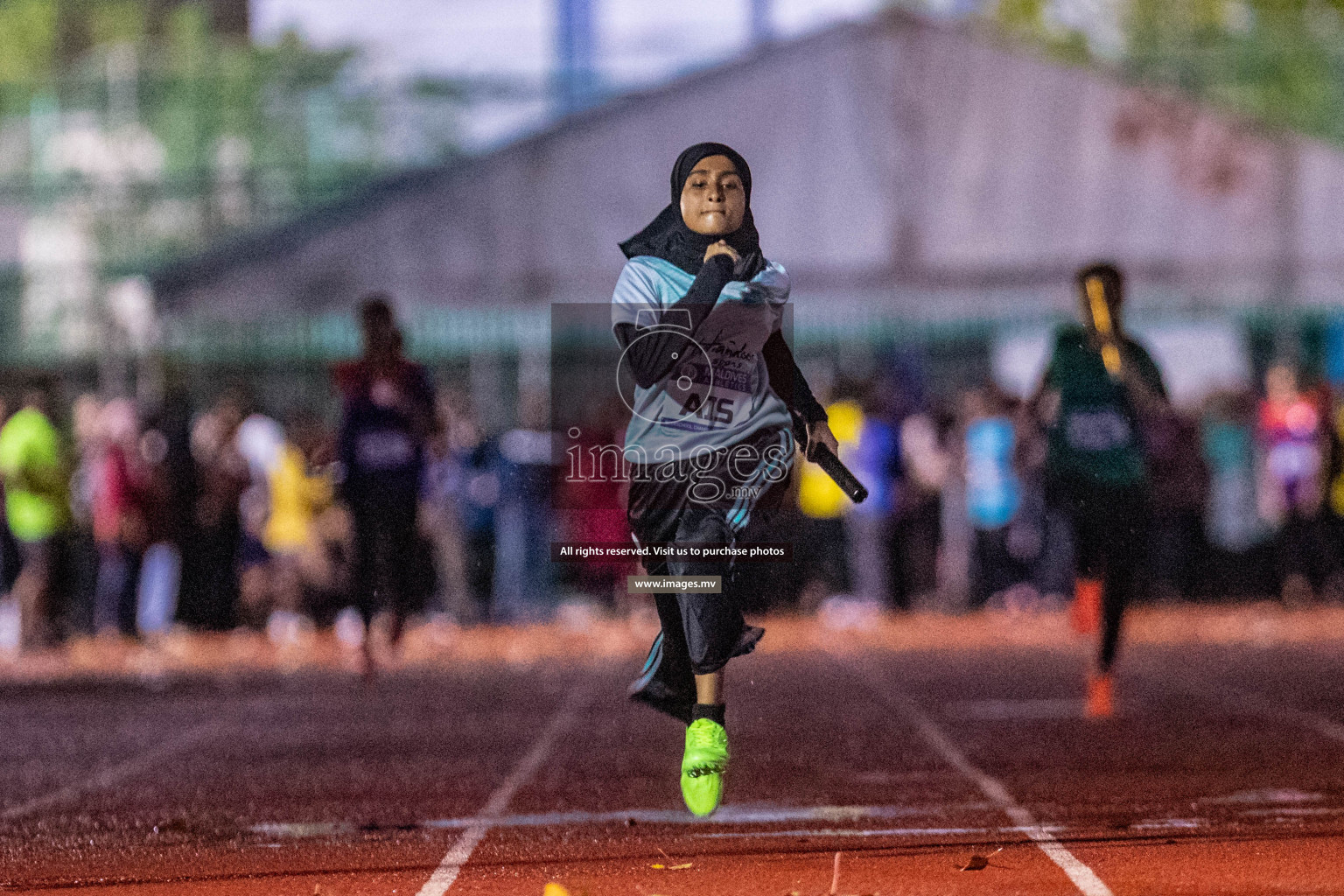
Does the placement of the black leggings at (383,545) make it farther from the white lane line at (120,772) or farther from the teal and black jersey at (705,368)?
Answer: the teal and black jersey at (705,368)

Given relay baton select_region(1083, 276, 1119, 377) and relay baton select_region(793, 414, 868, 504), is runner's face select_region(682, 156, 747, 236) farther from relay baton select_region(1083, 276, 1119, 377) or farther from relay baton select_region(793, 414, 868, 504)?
relay baton select_region(1083, 276, 1119, 377)

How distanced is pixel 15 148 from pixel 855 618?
50.0 ft

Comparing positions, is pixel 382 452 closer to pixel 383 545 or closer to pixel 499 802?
pixel 383 545

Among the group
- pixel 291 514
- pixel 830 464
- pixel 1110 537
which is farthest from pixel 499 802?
pixel 291 514

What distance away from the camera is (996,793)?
7957 mm

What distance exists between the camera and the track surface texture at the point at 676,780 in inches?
242

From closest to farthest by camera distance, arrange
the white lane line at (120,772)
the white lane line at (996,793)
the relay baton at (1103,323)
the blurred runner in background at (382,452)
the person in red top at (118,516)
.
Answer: the white lane line at (996,793), the white lane line at (120,772), the relay baton at (1103,323), the blurred runner in background at (382,452), the person in red top at (118,516)

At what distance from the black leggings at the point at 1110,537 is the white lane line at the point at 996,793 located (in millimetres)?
1014

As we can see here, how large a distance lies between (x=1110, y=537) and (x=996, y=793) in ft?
10.1

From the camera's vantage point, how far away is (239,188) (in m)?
29.1

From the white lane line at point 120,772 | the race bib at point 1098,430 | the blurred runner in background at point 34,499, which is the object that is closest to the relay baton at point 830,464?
the white lane line at point 120,772

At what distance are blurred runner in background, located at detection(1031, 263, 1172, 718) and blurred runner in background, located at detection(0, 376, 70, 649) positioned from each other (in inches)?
322

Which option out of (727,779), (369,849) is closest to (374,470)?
(727,779)

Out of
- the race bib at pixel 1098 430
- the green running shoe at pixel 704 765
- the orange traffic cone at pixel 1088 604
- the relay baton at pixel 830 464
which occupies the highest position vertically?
the relay baton at pixel 830 464
